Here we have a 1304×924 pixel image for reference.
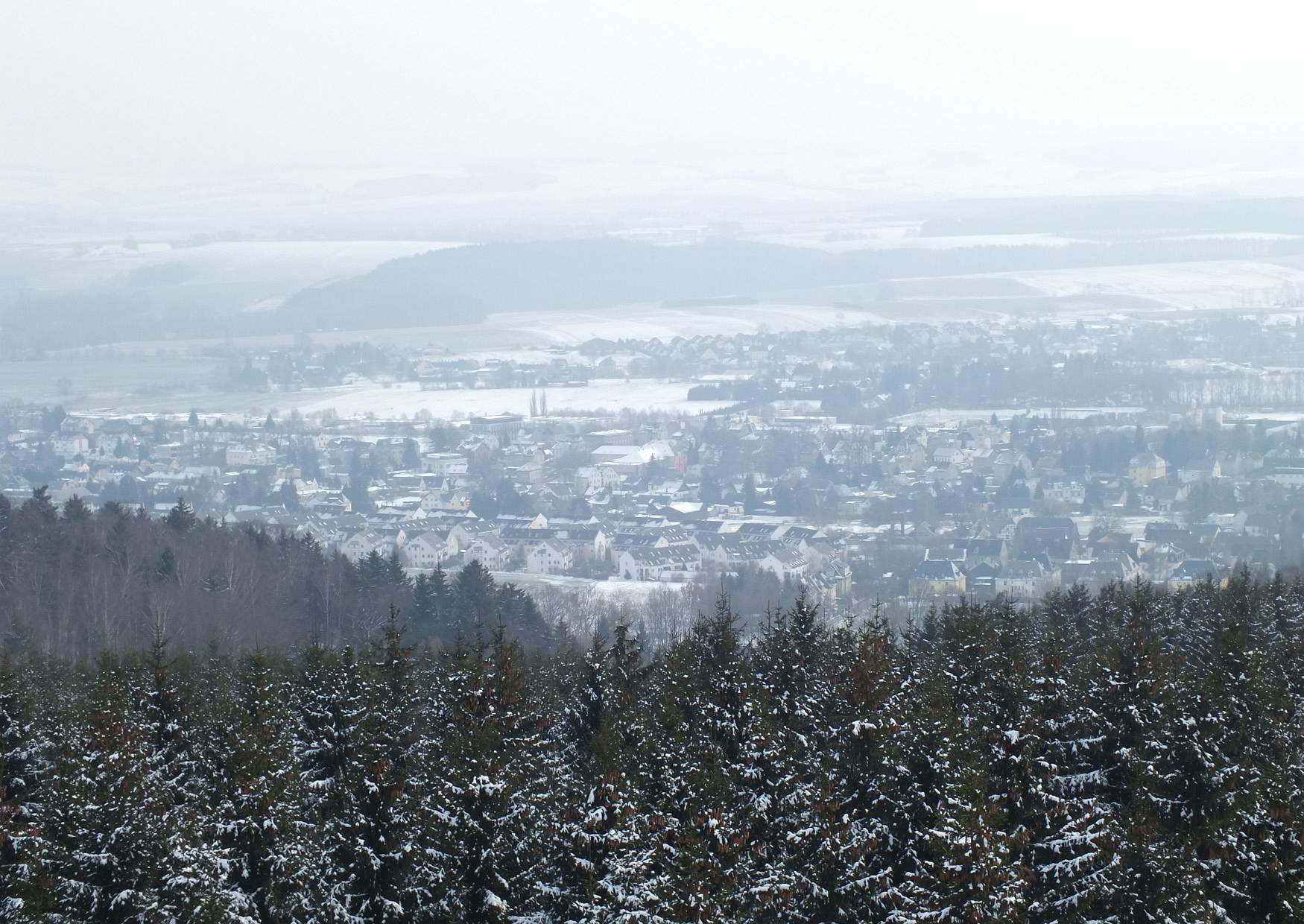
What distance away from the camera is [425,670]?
54.3 ft

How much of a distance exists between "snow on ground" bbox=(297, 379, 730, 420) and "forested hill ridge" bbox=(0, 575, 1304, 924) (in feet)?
200

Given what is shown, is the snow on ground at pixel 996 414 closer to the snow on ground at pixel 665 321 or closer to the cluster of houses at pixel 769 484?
the cluster of houses at pixel 769 484

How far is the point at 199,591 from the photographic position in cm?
2670

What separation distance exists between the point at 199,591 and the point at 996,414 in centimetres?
4984

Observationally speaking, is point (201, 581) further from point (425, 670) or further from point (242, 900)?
point (242, 900)

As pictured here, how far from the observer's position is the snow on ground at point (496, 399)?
74688 mm

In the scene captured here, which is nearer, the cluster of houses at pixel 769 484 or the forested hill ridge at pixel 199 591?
the forested hill ridge at pixel 199 591

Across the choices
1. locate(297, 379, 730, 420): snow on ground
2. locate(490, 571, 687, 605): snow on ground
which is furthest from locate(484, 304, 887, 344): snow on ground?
locate(490, 571, 687, 605): snow on ground

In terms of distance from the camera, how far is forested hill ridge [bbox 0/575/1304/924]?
959 centimetres

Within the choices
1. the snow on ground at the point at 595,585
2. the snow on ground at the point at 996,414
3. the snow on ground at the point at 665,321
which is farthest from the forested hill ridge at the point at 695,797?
the snow on ground at the point at 665,321

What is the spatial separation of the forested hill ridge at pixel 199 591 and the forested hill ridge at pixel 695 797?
12.4 metres

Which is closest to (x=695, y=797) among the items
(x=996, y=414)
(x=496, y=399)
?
(x=996, y=414)

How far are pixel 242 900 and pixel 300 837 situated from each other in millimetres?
567

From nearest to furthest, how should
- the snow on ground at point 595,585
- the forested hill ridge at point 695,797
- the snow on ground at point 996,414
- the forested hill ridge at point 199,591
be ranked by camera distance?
the forested hill ridge at point 695,797 < the forested hill ridge at point 199,591 < the snow on ground at point 595,585 < the snow on ground at point 996,414
